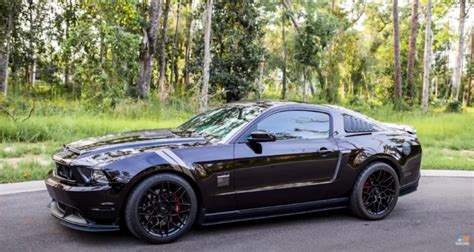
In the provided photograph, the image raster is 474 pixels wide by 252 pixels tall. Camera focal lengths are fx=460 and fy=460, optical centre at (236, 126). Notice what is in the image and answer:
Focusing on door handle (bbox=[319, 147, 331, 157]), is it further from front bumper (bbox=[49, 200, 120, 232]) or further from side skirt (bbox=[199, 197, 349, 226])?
front bumper (bbox=[49, 200, 120, 232])

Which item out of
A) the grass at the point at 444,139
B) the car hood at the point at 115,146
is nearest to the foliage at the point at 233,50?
the grass at the point at 444,139

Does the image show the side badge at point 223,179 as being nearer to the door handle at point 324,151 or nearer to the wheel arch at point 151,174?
the wheel arch at point 151,174

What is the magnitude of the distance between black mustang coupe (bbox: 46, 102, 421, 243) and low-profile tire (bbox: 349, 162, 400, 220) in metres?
0.01

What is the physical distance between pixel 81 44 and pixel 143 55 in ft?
9.92

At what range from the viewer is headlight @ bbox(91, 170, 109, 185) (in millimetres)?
4508

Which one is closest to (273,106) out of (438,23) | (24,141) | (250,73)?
(24,141)

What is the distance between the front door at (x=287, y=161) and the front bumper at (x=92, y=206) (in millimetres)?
1322

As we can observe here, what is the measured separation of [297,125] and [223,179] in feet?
4.10

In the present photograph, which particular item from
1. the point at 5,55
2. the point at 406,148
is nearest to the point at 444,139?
the point at 406,148

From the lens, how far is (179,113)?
610 inches

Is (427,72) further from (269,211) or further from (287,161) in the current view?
(269,211)

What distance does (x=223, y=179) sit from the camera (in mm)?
4980

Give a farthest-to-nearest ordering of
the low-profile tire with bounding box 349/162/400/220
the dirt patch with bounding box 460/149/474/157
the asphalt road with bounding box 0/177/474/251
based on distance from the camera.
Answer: the dirt patch with bounding box 460/149/474/157, the low-profile tire with bounding box 349/162/400/220, the asphalt road with bounding box 0/177/474/251

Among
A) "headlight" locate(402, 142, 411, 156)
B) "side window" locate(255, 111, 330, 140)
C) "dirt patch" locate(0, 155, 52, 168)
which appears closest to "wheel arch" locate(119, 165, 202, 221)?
"side window" locate(255, 111, 330, 140)
